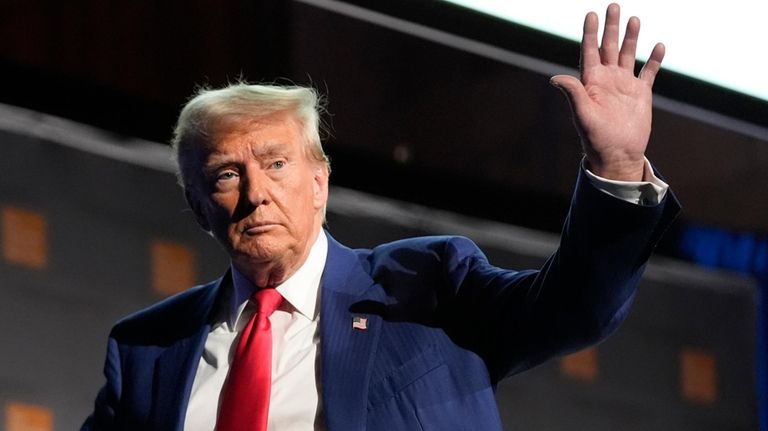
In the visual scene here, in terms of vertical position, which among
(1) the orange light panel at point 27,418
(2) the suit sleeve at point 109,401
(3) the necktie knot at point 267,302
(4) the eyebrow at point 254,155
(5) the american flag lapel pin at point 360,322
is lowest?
(1) the orange light panel at point 27,418

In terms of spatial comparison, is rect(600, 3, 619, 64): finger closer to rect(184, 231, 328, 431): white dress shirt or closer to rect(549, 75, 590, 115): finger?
rect(549, 75, 590, 115): finger

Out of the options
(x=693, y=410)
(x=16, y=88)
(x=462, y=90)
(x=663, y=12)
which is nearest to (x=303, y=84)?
(x=462, y=90)

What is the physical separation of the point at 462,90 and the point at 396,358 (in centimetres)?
169

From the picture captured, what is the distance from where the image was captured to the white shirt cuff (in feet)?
4.56

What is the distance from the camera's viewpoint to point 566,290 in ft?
4.69

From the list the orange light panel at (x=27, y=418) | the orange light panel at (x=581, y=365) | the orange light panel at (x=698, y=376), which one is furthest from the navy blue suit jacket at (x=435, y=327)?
the orange light panel at (x=698, y=376)

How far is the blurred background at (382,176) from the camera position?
2525 mm

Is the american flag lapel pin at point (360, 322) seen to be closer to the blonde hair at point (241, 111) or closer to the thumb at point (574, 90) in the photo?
the blonde hair at point (241, 111)

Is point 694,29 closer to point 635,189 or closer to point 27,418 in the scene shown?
point 635,189

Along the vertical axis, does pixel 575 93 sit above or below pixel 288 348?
above

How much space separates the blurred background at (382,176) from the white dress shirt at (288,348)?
34.9 inches

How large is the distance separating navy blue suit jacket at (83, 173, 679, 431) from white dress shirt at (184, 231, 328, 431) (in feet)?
0.07

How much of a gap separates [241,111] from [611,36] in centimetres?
53

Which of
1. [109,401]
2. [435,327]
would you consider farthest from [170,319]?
[435,327]
